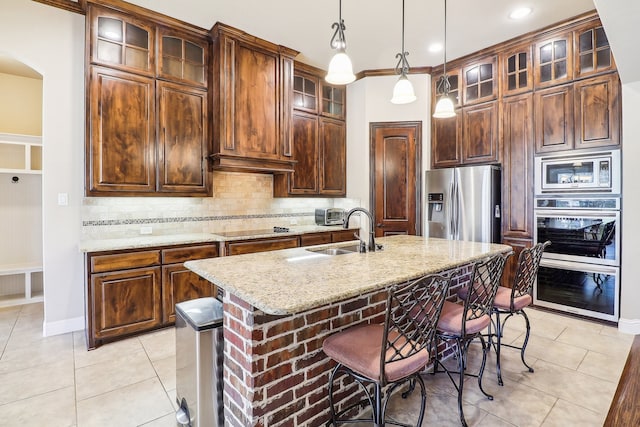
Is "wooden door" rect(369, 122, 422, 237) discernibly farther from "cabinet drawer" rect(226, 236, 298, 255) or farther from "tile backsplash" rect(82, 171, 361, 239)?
"cabinet drawer" rect(226, 236, 298, 255)

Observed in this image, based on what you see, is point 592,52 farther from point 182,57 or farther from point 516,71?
point 182,57

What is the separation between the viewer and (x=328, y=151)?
4738 mm

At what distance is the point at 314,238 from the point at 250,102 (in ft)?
6.03

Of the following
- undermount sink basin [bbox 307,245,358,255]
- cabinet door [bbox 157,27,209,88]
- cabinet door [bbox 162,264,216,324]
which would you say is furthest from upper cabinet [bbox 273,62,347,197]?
undermount sink basin [bbox 307,245,358,255]

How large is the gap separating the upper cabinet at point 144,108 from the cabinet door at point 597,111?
3.96 metres

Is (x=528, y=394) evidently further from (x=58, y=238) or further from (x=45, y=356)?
(x=58, y=238)

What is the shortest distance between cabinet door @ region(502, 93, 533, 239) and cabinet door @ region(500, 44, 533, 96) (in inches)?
4.3

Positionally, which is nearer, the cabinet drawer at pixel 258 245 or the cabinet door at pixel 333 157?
the cabinet drawer at pixel 258 245

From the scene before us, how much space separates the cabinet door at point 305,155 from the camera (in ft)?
14.4

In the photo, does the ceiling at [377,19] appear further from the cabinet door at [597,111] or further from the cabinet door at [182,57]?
the cabinet door at [597,111]

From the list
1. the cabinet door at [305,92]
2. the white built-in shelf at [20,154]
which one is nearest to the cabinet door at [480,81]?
the cabinet door at [305,92]

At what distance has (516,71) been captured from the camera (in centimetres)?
373

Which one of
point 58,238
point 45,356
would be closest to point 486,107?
point 58,238

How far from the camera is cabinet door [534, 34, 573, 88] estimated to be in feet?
11.0
